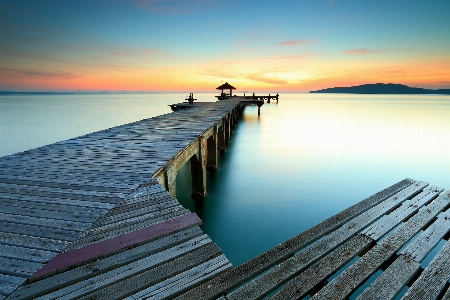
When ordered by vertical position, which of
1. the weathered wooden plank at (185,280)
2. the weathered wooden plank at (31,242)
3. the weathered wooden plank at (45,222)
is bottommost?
the weathered wooden plank at (185,280)

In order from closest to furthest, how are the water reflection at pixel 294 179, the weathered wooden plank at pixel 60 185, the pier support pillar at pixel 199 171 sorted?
→ 1. the weathered wooden plank at pixel 60 185
2. the pier support pillar at pixel 199 171
3. the water reflection at pixel 294 179

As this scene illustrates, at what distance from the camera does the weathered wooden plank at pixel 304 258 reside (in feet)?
6.37

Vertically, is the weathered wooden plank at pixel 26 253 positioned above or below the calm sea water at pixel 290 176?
above

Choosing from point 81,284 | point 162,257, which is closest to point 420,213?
point 162,257

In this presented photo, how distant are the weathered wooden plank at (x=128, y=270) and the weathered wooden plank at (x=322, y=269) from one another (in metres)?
0.65

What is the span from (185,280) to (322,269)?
46.2 inches

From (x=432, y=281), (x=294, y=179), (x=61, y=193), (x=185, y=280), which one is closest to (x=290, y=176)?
(x=294, y=179)

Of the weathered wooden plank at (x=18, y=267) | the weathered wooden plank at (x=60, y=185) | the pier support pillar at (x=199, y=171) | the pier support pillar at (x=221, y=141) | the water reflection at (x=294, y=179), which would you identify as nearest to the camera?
the weathered wooden plank at (x=18, y=267)

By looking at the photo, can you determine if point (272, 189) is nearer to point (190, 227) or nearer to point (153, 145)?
point (153, 145)

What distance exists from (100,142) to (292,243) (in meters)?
5.28

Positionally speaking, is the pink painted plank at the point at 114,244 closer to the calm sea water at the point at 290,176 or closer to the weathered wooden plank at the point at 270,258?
the weathered wooden plank at the point at 270,258

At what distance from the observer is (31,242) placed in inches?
89.7

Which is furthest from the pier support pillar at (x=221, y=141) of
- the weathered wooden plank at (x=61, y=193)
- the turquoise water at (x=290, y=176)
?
the weathered wooden plank at (x=61, y=193)

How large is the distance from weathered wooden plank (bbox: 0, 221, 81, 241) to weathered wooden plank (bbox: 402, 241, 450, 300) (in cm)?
288
